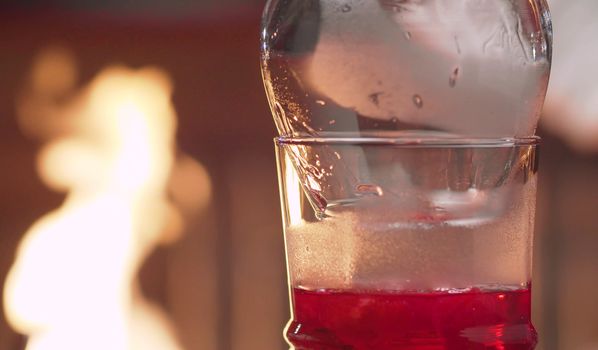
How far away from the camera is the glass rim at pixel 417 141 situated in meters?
0.39

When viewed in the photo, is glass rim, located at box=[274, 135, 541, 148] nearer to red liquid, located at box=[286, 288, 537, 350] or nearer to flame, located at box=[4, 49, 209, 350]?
red liquid, located at box=[286, 288, 537, 350]

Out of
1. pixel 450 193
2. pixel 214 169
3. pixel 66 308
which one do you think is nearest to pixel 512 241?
pixel 450 193

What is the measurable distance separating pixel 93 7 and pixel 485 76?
1797 millimetres

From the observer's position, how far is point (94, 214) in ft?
7.15

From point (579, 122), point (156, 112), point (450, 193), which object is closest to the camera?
point (450, 193)

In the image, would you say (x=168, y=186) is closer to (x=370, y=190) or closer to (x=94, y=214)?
(x=94, y=214)

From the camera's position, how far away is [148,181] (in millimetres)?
2207

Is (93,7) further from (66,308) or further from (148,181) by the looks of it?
(66,308)

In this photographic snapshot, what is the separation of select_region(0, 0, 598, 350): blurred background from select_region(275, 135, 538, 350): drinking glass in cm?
169

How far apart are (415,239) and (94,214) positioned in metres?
1.85

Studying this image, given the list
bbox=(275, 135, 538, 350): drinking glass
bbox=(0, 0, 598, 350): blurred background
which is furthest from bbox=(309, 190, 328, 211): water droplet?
bbox=(0, 0, 598, 350): blurred background

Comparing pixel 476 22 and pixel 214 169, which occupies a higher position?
pixel 476 22

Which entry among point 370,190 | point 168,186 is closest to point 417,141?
point 370,190

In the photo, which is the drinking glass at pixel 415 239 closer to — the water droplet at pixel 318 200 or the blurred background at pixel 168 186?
the water droplet at pixel 318 200
